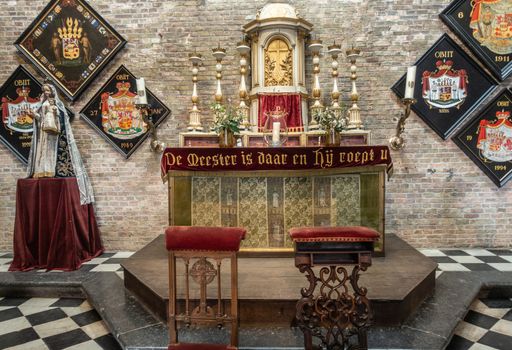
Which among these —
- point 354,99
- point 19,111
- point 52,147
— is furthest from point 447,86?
point 19,111

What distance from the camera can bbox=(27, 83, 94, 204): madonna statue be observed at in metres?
4.19

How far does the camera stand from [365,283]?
2.86 meters

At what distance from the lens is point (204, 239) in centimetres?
194

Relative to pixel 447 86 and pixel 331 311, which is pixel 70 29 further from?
pixel 447 86

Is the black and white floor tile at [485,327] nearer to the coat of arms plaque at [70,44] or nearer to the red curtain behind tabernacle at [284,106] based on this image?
the red curtain behind tabernacle at [284,106]

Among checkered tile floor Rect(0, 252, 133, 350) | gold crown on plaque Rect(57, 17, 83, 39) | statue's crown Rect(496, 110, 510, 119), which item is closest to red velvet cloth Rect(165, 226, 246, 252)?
checkered tile floor Rect(0, 252, 133, 350)

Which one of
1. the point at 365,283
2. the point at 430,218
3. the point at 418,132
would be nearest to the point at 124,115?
the point at 365,283

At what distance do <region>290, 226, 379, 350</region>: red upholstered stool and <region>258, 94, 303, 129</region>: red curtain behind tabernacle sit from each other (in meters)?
2.87

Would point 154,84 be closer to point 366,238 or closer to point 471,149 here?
point 366,238

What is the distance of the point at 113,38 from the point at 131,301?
4.14m

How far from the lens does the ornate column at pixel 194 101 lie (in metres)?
4.57

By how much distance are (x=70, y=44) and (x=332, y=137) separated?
4.49 metres

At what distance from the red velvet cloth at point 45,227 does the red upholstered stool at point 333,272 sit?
339cm

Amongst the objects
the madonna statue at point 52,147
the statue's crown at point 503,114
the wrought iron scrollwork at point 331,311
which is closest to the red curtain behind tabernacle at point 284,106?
the madonna statue at point 52,147
